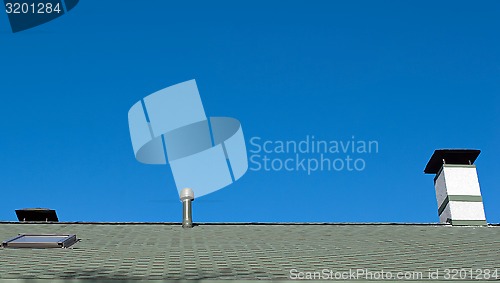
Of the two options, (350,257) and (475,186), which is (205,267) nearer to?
(350,257)

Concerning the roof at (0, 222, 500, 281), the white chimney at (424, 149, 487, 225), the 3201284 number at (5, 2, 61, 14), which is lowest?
the roof at (0, 222, 500, 281)

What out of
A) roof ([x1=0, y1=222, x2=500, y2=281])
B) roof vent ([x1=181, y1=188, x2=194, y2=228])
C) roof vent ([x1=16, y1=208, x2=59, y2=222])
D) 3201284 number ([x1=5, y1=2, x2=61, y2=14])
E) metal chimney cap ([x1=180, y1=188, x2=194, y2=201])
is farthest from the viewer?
roof vent ([x1=16, y1=208, x2=59, y2=222])

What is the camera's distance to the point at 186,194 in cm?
1340

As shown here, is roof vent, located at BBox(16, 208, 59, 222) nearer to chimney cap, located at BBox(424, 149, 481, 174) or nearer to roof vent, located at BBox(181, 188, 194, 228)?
roof vent, located at BBox(181, 188, 194, 228)

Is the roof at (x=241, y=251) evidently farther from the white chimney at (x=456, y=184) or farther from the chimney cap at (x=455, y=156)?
Answer: the chimney cap at (x=455, y=156)

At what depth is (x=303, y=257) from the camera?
850cm

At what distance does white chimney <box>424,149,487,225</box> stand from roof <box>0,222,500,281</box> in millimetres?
1056

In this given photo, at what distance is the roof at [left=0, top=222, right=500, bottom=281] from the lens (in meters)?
7.19

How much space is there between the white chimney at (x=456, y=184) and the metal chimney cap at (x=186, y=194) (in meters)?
6.61

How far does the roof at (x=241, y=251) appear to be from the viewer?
719 centimetres

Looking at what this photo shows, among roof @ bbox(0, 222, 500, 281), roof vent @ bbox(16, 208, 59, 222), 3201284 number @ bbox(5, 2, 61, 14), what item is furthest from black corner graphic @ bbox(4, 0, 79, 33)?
roof vent @ bbox(16, 208, 59, 222)

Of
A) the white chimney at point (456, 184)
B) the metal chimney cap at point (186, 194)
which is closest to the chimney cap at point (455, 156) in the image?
the white chimney at point (456, 184)

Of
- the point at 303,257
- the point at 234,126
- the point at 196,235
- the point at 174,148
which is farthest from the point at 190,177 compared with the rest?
the point at 303,257

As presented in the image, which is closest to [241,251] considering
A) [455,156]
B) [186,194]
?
[186,194]
